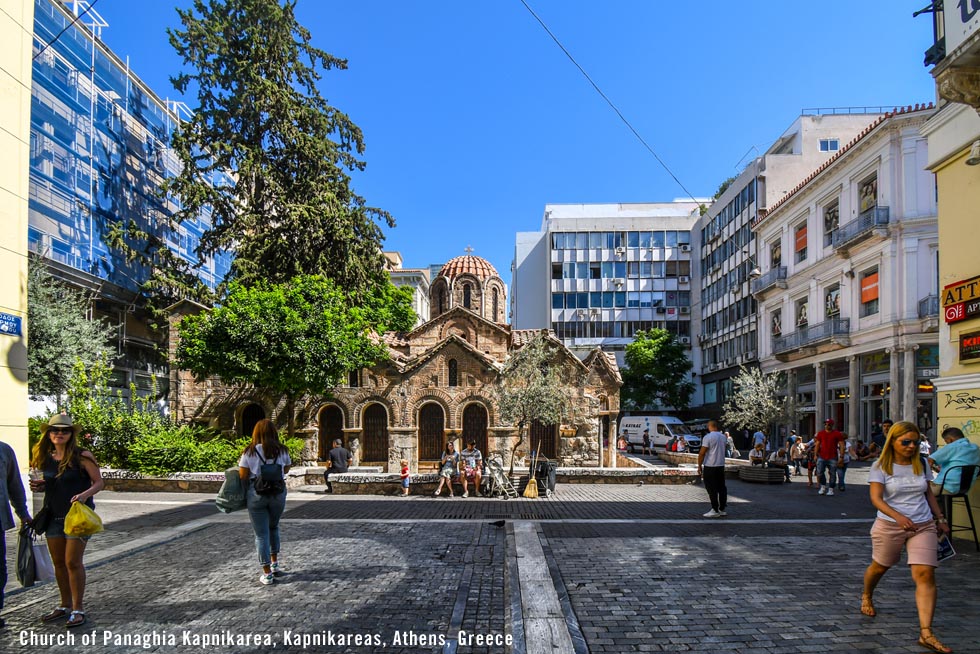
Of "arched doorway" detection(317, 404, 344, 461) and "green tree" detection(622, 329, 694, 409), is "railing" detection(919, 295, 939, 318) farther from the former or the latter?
"green tree" detection(622, 329, 694, 409)

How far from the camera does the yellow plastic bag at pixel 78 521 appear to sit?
208 inches

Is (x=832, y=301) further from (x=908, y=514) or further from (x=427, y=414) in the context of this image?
(x=908, y=514)

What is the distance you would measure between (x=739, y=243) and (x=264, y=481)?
42540mm

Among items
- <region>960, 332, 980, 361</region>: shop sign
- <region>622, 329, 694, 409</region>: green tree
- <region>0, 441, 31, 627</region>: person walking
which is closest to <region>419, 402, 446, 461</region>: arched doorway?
<region>960, 332, 980, 361</region>: shop sign

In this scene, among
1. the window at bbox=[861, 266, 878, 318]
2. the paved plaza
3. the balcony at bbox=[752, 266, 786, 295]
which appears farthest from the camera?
the balcony at bbox=[752, 266, 786, 295]

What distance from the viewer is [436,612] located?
19.4ft

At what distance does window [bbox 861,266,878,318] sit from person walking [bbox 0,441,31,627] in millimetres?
29381

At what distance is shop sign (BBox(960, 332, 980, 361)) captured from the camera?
934 cm

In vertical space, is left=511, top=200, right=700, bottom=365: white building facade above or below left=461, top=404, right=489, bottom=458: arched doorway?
above

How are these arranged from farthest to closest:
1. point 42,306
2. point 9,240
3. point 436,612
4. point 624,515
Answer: point 42,306, point 624,515, point 9,240, point 436,612

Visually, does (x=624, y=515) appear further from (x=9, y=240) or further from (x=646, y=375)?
(x=646, y=375)

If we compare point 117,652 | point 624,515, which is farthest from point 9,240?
point 624,515

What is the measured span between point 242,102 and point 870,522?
27.8 metres

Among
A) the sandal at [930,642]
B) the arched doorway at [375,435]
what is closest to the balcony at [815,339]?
the arched doorway at [375,435]
